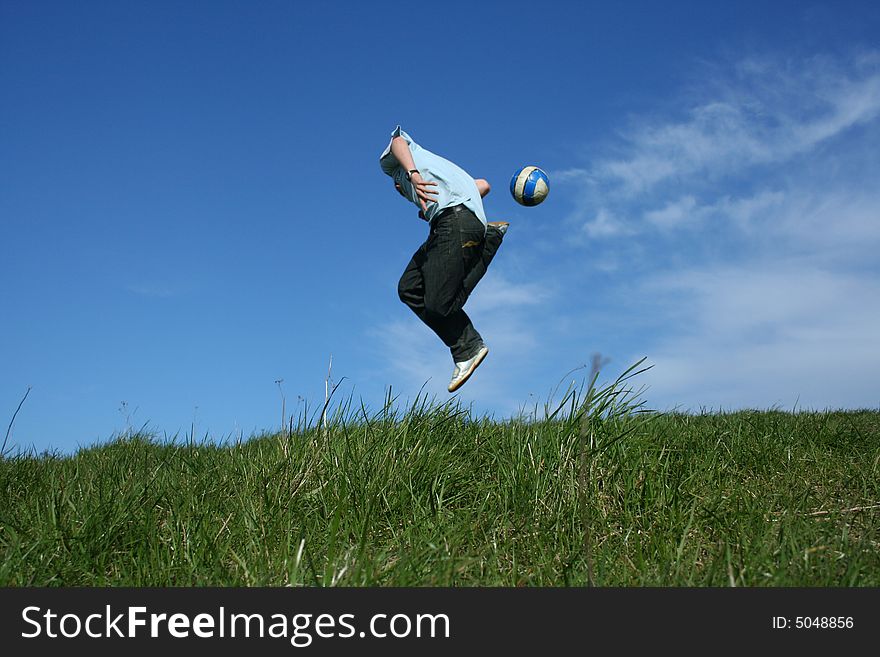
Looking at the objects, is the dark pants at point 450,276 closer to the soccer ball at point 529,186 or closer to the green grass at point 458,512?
the soccer ball at point 529,186

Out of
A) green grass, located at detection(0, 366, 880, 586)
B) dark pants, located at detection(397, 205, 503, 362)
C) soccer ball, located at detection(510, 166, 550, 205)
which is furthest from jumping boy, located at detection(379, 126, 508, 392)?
green grass, located at detection(0, 366, 880, 586)

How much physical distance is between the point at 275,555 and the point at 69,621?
0.86 metres

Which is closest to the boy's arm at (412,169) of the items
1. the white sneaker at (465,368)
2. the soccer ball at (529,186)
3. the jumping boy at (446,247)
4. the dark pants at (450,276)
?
the jumping boy at (446,247)

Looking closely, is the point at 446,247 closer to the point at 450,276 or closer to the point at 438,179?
the point at 450,276

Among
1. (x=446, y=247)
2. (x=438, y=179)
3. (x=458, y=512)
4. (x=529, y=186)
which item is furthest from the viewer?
(x=529, y=186)

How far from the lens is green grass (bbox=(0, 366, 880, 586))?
3059 millimetres

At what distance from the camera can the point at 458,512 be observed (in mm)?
3801

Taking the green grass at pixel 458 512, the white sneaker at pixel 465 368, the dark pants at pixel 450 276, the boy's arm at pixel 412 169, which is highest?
the boy's arm at pixel 412 169

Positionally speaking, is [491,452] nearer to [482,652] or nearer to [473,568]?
[473,568]

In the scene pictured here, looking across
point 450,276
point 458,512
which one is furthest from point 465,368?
point 458,512

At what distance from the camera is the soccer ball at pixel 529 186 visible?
6.38 meters

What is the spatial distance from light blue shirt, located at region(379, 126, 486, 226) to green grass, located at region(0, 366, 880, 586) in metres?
1.94

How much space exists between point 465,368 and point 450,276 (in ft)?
2.65

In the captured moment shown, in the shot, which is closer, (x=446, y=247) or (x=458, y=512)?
(x=458, y=512)
